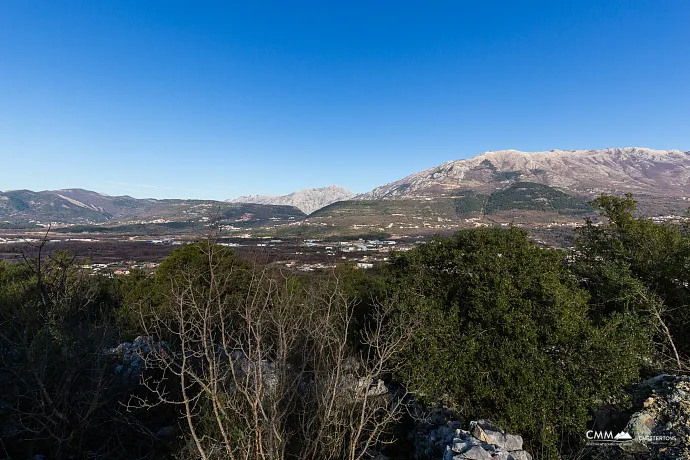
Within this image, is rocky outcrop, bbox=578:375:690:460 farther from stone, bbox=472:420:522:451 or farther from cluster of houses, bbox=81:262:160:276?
cluster of houses, bbox=81:262:160:276

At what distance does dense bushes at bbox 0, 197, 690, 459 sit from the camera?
20.6 ft

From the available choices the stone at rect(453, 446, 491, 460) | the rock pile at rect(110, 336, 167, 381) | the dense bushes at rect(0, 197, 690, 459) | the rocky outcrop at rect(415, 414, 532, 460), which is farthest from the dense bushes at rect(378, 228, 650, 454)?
the rock pile at rect(110, 336, 167, 381)

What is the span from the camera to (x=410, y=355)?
29.9 feet

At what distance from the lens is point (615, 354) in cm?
770

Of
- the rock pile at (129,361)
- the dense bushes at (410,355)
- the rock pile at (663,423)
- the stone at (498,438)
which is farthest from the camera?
the rock pile at (129,361)

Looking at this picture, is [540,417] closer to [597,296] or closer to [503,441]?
[503,441]

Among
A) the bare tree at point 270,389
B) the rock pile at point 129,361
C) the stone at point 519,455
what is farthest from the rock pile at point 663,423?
the rock pile at point 129,361

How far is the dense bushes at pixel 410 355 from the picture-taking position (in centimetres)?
629

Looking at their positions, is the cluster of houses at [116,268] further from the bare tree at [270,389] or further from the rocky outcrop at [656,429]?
the rocky outcrop at [656,429]

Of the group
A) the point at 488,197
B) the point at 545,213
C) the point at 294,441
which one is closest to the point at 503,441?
the point at 294,441

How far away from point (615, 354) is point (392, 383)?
21.5ft

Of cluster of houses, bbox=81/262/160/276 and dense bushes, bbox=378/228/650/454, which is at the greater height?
dense bushes, bbox=378/228/650/454

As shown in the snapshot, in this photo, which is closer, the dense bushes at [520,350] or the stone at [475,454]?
the stone at [475,454]

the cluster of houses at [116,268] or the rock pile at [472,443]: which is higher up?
the rock pile at [472,443]
